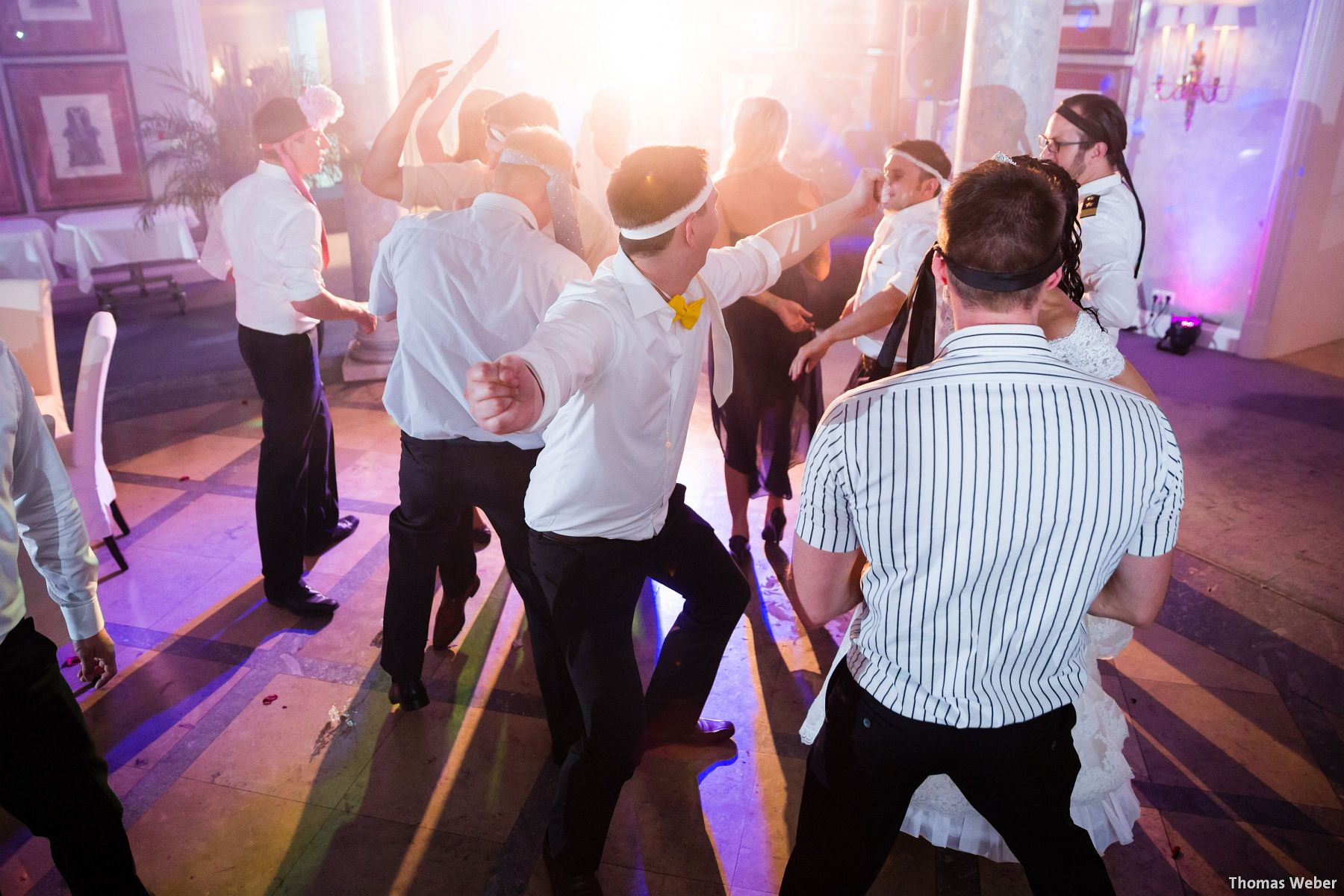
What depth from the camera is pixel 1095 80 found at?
7543 mm

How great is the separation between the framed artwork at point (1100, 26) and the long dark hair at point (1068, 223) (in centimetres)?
624

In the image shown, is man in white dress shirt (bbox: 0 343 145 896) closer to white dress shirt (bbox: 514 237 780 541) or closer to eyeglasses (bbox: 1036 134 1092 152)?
white dress shirt (bbox: 514 237 780 541)

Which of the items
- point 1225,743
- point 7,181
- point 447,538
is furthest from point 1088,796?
point 7,181

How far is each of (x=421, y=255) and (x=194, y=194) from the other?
24.5ft

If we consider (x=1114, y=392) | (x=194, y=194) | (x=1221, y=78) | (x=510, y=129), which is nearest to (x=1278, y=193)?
(x=1221, y=78)

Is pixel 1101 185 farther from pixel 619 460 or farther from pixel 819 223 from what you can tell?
pixel 619 460

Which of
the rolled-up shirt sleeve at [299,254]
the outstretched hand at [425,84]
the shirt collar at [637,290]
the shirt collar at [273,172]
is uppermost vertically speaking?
the outstretched hand at [425,84]

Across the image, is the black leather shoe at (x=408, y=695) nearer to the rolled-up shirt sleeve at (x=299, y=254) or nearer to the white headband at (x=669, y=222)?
the rolled-up shirt sleeve at (x=299, y=254)

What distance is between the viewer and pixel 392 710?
9.50ft

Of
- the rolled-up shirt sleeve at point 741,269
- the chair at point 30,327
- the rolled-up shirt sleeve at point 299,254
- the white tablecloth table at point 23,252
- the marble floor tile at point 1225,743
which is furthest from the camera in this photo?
the white tablecloth table at point 23,252

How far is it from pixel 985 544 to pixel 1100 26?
773 cm

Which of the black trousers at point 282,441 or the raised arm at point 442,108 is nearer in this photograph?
the raised arm at point 442,108

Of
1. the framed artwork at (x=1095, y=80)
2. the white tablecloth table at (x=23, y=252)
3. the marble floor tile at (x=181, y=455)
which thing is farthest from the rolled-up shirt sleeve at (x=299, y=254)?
the framed artwork at (x=1095, y=80)

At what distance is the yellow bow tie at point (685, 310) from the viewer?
6.41 ft
